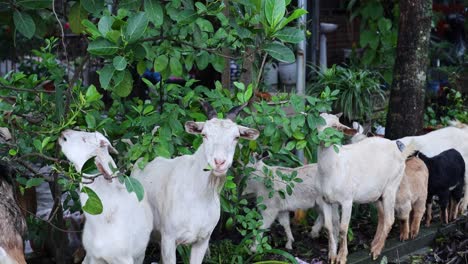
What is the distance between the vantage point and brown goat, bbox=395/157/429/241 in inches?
286

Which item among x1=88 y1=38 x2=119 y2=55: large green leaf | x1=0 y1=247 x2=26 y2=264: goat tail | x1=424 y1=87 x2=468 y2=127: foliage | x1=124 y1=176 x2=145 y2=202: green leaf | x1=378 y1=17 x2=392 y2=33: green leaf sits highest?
x1=88 y1=38 x2=119 y2=55: large green leaf

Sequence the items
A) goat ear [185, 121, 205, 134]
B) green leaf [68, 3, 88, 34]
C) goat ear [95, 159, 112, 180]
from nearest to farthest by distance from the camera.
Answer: goat ear [95, 159, 112, 180]
goat ear [185, 121, 205, 134]
green leaf [68, 3, 88, 34]

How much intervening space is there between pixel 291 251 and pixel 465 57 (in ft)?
22.2

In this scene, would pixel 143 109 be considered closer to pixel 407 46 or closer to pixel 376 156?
pixel 376 156

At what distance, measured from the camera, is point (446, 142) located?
26.9 feet

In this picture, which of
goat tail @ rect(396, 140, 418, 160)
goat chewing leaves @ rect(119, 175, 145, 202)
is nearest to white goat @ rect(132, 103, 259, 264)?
goat chewing leaves @ rect(119, 175, 145, 202)

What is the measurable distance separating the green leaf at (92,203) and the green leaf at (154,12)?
3.67ft

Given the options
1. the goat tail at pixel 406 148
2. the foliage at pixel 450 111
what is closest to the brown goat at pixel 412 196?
the goat tail at pixel 406 148

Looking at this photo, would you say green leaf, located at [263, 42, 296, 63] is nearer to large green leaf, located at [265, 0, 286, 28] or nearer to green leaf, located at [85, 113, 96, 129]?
large green leaf, located at [265, 0, 286, 28]

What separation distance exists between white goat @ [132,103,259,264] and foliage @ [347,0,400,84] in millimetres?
4997

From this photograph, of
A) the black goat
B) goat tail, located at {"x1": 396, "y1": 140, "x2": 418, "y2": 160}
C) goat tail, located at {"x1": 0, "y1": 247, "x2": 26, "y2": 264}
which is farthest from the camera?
the black goat

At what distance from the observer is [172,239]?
5297 millimetres

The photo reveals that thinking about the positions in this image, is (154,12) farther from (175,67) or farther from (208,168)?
(208,168)

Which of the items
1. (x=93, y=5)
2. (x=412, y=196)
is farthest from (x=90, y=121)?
(x=412, y=196)
